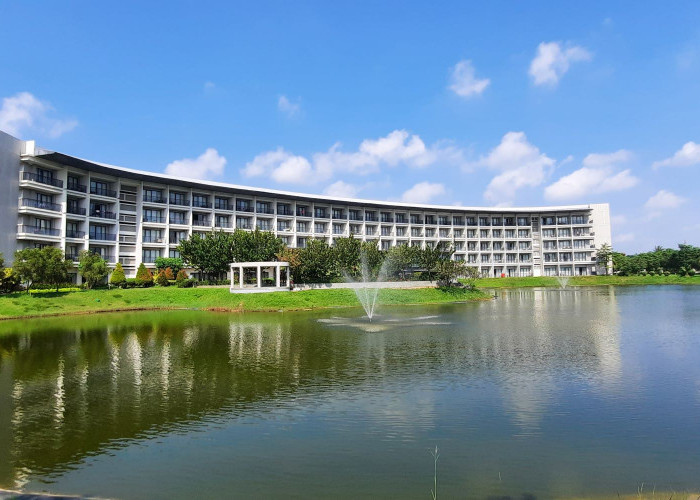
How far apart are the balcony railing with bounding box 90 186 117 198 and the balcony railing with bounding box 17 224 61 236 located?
8.16 metres

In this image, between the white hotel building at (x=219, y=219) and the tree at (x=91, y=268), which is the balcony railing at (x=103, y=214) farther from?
the tree at (x=91, y=268)

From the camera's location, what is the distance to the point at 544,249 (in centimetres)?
10531

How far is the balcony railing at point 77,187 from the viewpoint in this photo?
191ft

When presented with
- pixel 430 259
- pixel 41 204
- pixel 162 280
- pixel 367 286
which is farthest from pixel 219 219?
pixel 430 259

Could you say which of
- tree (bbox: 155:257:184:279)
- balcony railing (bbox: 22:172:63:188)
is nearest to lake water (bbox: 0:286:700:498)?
balcony railing (bbox: 22:172:63:188)

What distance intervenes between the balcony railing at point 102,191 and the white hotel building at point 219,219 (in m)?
0.13

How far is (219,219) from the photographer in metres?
75.2

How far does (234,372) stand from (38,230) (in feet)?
152

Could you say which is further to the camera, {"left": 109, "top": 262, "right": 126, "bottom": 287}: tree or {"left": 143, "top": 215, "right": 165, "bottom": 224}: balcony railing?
{"left": 143, "top": 215, "right": 165, "bottom": 224}: balcony railing

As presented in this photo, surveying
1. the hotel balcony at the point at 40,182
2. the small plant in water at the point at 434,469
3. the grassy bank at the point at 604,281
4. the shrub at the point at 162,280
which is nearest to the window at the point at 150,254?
the shrub at the point at 162,280

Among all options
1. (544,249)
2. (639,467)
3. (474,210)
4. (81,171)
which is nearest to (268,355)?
(639,467)

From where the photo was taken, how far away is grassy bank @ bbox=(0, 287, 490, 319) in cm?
4225

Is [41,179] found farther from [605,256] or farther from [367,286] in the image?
[605,256]

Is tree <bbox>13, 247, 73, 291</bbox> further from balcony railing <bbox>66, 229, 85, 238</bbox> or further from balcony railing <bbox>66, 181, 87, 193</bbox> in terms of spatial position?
balcony railing <bbox>66, 181, 87, 193</bbox>
